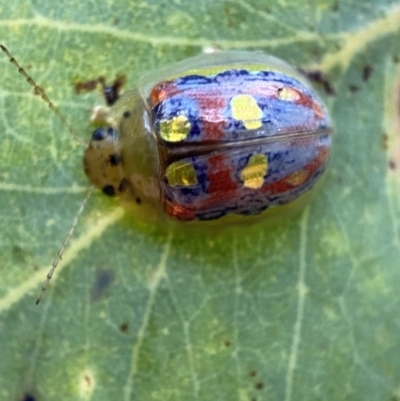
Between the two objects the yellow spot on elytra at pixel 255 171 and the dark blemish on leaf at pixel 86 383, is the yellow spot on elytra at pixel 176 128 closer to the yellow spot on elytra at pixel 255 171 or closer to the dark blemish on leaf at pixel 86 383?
the yellow spot on elytra at pixel 255 171

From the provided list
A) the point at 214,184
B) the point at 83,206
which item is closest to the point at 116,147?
the point at 83,206

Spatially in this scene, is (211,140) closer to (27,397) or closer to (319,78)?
(319,78)

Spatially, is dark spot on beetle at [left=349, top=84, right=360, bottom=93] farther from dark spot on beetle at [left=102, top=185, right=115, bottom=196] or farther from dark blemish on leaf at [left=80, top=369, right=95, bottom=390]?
dark blemish on leaf at [left=80, top=369, right=95, bottom=390]

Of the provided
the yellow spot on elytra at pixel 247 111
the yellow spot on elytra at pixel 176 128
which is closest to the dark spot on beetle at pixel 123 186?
the yellow spot on elytra at pixel 176 128

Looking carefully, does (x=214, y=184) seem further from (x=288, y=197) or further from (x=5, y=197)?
(x=5, y=197)

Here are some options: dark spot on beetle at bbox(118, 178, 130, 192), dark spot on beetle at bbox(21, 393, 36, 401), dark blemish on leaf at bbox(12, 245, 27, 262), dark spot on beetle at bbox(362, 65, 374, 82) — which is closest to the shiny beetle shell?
dark spot on beetle at bbox(118, 178, 130, 192)

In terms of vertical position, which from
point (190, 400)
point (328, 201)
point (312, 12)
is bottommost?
point (190, 400)

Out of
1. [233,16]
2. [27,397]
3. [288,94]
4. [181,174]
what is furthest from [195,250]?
[233,16]
